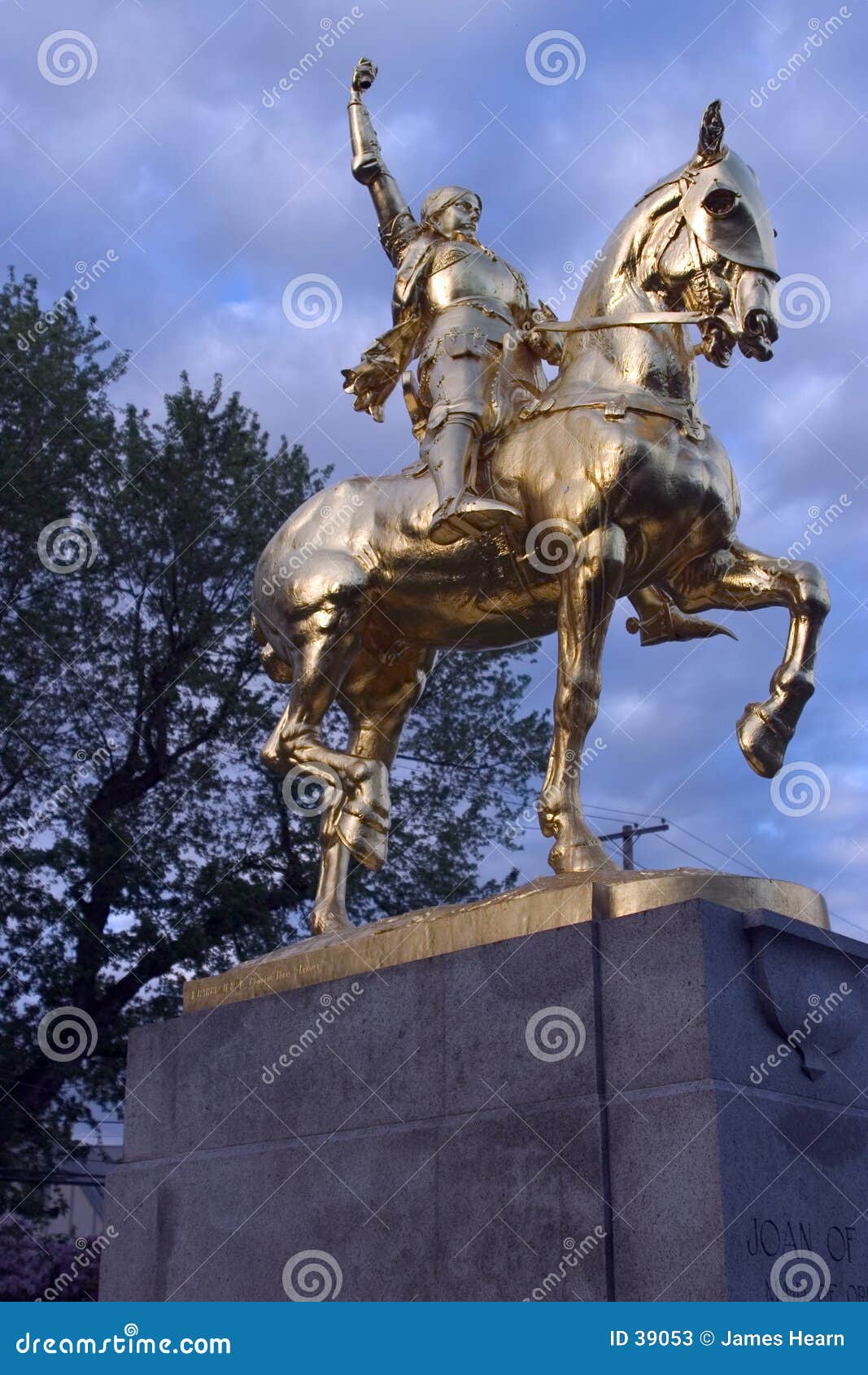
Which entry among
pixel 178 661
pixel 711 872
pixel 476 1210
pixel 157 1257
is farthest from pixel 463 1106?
pixel 178 661

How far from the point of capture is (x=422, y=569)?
763cm

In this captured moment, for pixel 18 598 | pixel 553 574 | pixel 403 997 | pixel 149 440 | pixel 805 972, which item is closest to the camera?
pixel 805 972

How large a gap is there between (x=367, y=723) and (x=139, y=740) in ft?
36.1

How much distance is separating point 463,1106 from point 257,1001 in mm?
1725

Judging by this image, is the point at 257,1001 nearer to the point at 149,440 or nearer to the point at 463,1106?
the point at 463,1106

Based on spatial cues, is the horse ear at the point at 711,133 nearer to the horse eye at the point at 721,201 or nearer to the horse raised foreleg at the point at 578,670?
the horse eye at the point at 721,201

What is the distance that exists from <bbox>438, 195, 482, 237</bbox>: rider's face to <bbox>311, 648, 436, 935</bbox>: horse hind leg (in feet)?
7.89

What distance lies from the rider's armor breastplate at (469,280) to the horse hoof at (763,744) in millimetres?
2780

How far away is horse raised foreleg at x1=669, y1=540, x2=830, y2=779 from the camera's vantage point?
6.76m

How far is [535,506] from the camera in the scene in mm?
7168

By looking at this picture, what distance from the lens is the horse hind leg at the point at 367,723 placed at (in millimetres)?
8109

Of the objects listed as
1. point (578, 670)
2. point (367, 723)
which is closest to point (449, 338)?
point (578, 670)

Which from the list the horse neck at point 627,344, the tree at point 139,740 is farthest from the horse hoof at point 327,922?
the tree at point 139,740

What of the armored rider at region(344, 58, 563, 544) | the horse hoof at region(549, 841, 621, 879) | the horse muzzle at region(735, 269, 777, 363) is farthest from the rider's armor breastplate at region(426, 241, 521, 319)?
the horse hoof at region(549, 841, 621, 879)
